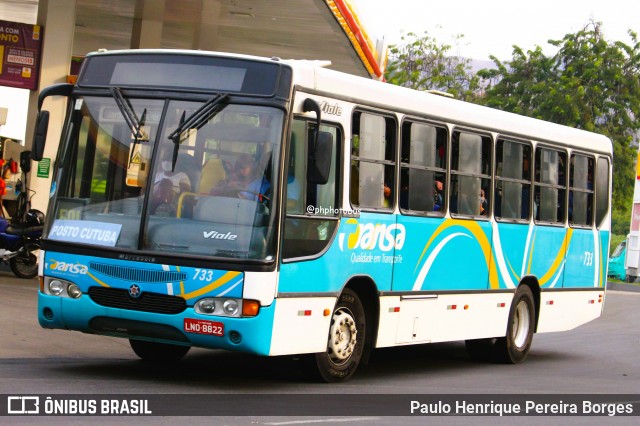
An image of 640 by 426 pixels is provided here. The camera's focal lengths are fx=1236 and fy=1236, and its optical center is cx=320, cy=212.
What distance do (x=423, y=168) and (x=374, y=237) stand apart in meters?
1.32

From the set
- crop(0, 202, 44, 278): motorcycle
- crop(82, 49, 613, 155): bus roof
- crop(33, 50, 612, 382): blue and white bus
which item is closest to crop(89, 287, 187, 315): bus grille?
crop(33, 50, 612, 382): blue and white bus

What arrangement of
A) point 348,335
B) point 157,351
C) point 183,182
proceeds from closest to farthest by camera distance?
point 183,182 → point 348,335 → point 157,351

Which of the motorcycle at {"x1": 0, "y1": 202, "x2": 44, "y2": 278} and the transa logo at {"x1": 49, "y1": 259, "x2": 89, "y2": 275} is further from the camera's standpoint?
the motorcycle at {"x1": 0, "y1": 202, "x2": 44, "y2": 278}

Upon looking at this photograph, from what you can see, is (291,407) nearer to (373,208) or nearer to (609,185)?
(373,208)

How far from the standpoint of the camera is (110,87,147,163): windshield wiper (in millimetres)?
10453

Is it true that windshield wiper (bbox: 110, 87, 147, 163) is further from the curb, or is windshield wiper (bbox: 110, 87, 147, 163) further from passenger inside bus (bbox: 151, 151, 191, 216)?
the curb

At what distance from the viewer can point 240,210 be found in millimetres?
10109

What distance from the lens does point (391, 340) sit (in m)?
12.1

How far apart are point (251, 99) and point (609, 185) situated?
8503 mm

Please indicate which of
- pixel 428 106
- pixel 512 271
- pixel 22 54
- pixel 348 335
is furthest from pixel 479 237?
pixel 22 54

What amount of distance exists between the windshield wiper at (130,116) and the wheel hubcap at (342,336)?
7.86 ft

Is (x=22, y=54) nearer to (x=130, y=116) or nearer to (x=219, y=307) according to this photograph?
(x=130, y=116)

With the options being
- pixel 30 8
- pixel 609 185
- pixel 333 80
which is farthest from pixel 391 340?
pixel 30 8

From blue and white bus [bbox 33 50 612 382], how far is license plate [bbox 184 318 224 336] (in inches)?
0.6
